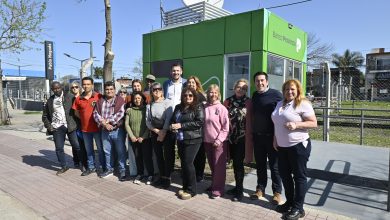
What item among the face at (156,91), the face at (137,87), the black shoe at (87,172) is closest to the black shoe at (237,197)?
the face at (156,91)

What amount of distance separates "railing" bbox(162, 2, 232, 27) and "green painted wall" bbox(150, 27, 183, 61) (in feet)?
2.83

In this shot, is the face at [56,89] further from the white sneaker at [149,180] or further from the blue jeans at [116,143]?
the white sneaker at [149,180]

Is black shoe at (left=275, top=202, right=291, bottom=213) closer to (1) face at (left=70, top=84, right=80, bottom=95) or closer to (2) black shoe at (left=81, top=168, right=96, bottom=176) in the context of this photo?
(2) black shoe at (left=81, top=168, right=96, bottom=176)

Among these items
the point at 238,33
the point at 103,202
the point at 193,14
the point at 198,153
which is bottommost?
the point at 103,202

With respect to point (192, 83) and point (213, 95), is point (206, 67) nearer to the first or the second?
point (192, 83)

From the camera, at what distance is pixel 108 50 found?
8.30 m

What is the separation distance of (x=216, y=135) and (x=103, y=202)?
188 centimetres

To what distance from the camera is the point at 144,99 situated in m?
5.22

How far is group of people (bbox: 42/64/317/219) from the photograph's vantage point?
3.66m

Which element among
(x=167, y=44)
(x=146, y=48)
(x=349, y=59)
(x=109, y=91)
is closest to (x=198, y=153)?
(x=109, y=91)

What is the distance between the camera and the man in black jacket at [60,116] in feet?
18.8

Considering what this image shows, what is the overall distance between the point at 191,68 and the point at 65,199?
4.77 m

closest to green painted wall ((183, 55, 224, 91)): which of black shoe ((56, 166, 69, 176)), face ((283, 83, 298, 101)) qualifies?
black shoe ((56, 166, 69, 176))

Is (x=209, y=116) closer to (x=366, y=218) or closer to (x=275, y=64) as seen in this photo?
(x=366, y=218)
